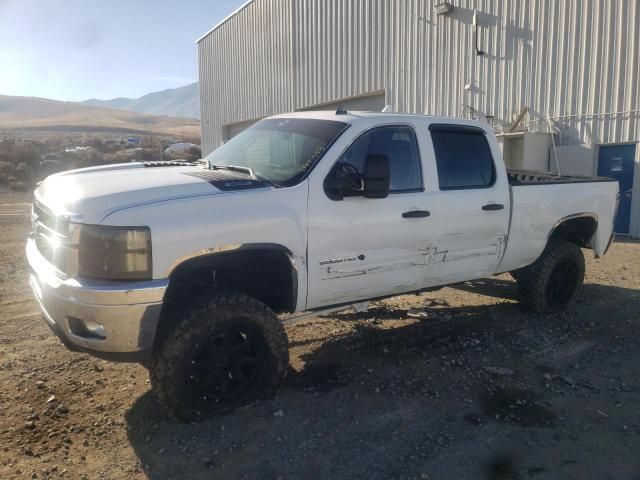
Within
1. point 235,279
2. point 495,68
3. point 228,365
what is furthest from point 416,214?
point 495,68

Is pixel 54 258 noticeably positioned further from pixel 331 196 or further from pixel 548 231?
pixel 548 231

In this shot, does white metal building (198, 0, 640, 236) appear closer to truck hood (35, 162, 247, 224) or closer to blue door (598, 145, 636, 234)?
blue door (598, 145, 636, 234)

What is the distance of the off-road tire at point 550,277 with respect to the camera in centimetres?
589

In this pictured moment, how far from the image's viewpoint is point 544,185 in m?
5.58

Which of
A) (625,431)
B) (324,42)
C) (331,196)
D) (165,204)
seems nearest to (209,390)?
(165,204)

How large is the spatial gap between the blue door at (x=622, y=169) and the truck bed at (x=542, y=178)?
5.75 m

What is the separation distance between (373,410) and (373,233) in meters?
1.29

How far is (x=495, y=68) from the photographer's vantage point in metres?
13.4

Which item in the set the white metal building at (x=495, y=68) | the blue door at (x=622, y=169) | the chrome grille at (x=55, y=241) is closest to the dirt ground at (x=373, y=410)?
the chrome grille at (x=55, y=241)

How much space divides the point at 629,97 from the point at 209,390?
1077 cm

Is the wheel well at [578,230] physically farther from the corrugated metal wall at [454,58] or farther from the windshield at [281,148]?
the corrugated metal wall at [454,58]

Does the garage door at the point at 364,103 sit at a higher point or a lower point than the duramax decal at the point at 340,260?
higher

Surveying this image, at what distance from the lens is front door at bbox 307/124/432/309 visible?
12.9 feet

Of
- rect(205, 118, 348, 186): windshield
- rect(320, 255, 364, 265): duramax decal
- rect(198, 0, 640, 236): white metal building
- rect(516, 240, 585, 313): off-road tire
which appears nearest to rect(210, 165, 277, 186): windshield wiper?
rect(205, 118, 348, 186): windshield
